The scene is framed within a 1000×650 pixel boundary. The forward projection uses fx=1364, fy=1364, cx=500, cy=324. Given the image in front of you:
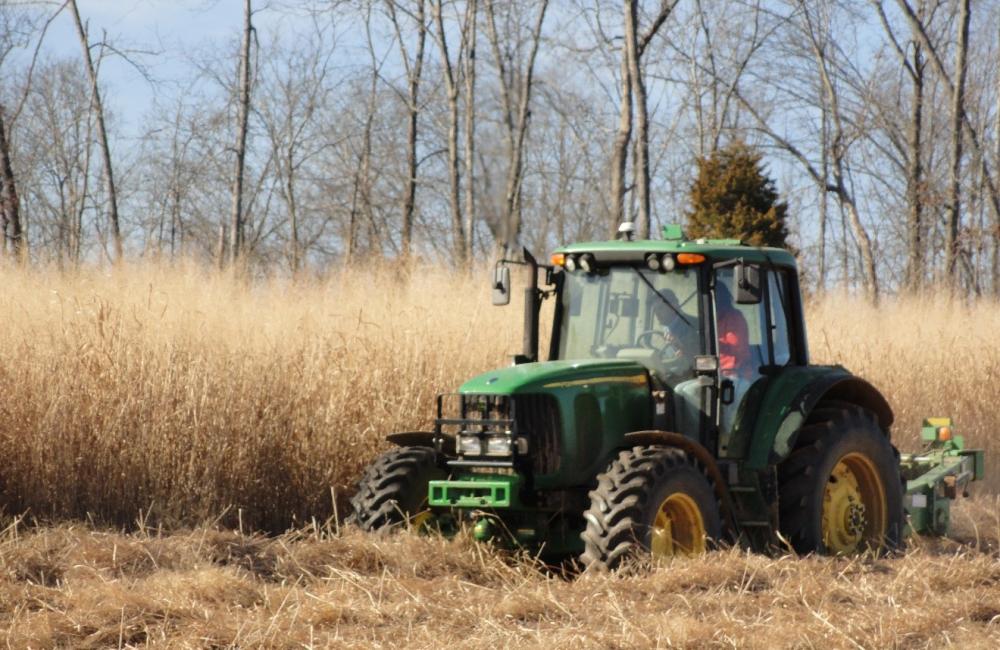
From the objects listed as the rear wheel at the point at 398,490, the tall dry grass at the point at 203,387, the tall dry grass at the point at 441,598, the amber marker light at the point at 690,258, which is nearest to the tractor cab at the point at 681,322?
the amber marker light at the point at 690,258

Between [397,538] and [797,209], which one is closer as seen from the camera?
[397,538]

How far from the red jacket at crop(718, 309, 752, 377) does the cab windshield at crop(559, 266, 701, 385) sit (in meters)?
0.18

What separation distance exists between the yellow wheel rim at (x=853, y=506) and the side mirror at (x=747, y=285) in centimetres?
144

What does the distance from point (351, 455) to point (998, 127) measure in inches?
1013

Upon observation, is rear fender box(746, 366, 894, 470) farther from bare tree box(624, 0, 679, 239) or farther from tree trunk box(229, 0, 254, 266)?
tree trunk box(229, 0, 254, 266)

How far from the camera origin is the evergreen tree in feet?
64.7

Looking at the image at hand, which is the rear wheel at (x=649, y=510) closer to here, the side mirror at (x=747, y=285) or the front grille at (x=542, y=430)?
the front grille at (x=542, y=430)

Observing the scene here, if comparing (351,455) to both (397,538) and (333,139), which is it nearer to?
(397,538)

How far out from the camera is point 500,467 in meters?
6.89

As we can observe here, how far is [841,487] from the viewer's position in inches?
313

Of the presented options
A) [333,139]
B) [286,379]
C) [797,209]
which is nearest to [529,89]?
[333,139]

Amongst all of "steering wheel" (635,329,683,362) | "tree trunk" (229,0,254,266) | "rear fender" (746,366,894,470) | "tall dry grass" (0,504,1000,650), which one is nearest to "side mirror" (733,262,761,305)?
"steering wheel" (635,329,683,362)

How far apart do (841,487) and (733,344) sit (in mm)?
1187

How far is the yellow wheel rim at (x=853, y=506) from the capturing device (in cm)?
787
